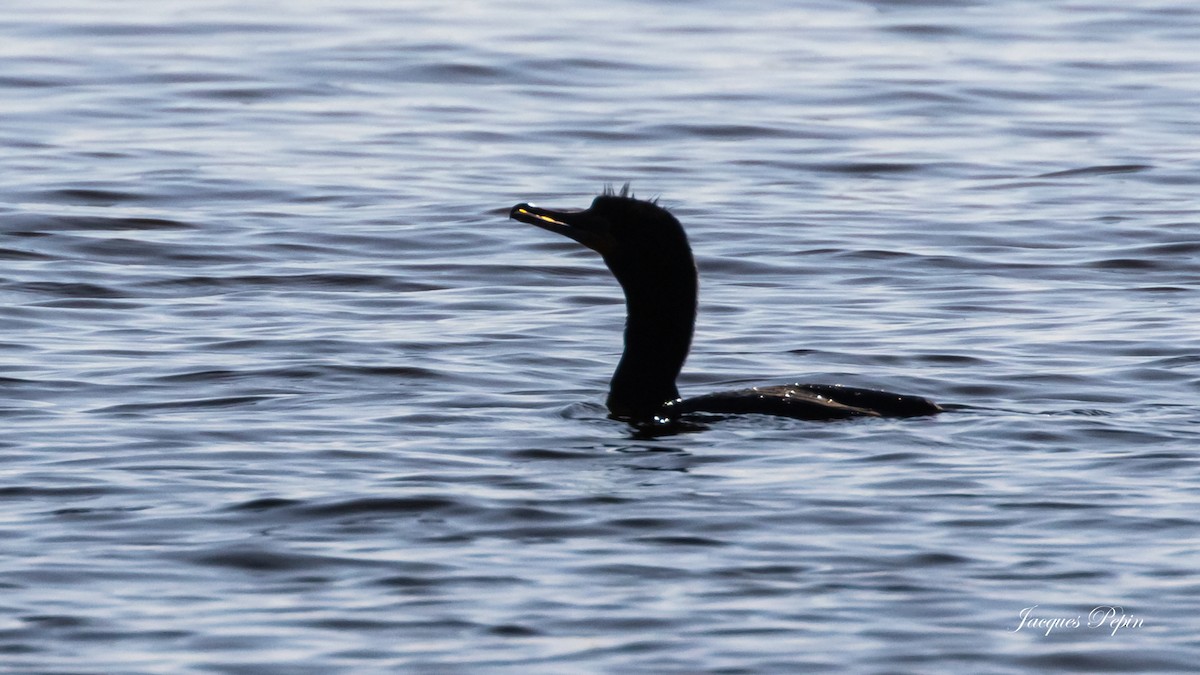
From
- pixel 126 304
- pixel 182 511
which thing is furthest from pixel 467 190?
pixel 182 511

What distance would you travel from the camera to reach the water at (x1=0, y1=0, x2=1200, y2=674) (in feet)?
24.7

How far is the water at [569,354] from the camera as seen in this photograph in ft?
24.7

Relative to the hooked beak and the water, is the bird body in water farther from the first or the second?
the water

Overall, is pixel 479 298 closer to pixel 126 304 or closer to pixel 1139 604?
pixel 126 304

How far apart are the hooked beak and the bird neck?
0.25m

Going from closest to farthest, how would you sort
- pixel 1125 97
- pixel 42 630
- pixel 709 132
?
pixel 42 630 < pixel 709 132 < pixel 1125 97

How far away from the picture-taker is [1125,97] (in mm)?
24422

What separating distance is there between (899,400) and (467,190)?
8.68 m

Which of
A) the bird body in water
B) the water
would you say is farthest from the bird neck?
the water
